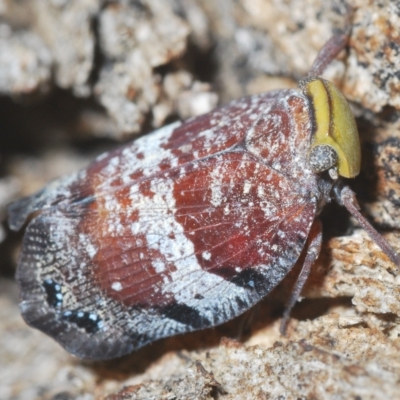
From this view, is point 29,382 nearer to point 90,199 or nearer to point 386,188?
point 90,199

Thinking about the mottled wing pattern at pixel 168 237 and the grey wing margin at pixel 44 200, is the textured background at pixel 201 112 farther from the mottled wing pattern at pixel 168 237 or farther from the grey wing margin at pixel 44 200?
the grey wing margin at pixel 44 200

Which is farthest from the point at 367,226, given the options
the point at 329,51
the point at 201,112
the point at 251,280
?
the point at 201,112

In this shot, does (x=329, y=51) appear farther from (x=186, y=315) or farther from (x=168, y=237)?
(x=186, y=315)

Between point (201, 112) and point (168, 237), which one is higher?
point (201, 112)

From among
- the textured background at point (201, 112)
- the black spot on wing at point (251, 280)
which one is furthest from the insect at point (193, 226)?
the textured background at point (201, 112)

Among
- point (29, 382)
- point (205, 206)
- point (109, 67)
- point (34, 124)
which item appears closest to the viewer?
point (205, 206)

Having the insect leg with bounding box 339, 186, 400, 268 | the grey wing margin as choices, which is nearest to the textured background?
the insect leg with bounding box 339, 186, 400, 268

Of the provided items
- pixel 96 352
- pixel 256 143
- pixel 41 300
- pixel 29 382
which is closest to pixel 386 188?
pixel 256 143
